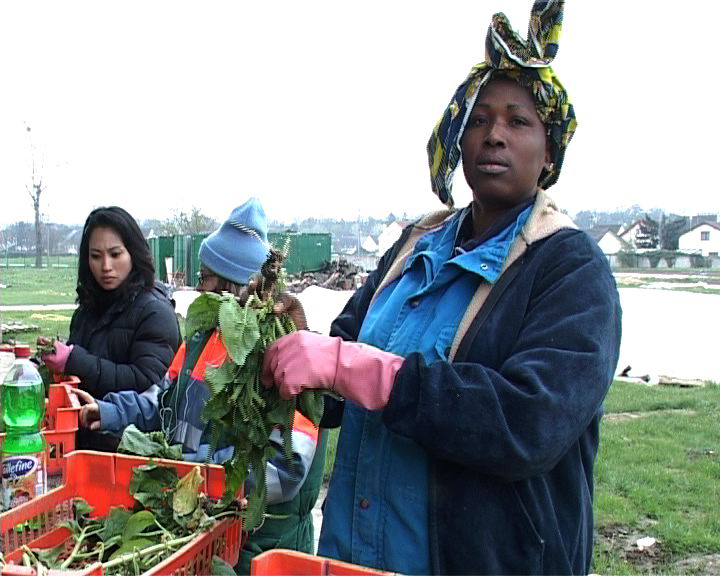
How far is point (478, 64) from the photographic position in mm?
1813

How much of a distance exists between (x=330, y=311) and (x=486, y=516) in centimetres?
1625

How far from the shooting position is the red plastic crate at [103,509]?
1.75 m

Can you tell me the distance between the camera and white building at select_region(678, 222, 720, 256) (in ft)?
242

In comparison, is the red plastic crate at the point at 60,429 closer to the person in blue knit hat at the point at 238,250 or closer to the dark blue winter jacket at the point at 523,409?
the person in blue knit hat at the point at 238,250

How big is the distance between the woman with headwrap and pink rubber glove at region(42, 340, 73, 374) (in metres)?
2.12

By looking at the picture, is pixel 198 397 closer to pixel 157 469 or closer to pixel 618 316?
pixel 157 469

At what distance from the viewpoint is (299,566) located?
1433 mm

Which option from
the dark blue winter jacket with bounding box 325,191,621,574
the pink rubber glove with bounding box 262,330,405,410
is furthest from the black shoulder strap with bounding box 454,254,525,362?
the pink rubber glove with bounding box 262,330,405,410

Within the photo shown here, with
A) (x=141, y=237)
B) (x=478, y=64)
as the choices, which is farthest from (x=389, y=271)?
(x=141, y=237)

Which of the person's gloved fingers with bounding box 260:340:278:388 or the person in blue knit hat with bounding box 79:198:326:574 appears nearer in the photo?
the person's gloved fingers with bounding box 260:340:278:388

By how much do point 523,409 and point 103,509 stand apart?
1346 mm

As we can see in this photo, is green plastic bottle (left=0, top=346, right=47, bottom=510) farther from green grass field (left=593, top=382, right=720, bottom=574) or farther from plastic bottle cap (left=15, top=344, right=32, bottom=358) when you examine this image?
green grass field (left=593, top=382, right=720, bottom=574)

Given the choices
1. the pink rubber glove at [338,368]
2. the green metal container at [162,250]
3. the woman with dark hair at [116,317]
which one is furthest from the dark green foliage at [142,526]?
the green metal container at [162,250]

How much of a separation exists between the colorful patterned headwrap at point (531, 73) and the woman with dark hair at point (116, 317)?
7.60 ft
